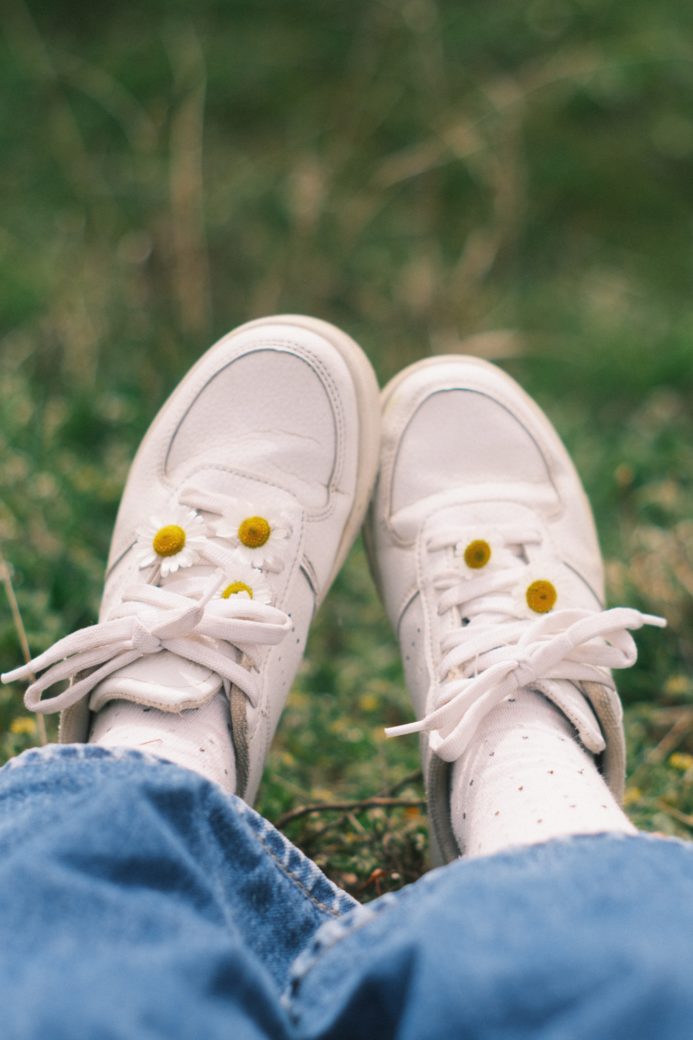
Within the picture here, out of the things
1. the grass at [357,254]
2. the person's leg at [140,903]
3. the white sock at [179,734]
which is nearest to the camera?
the person's leg at [140,903]

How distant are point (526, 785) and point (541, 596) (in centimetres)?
33

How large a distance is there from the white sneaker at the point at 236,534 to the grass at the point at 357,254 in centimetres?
20

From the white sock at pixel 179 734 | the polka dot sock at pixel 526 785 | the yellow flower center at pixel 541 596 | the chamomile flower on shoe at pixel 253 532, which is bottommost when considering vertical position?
the polka dot sock at pixel 526 785

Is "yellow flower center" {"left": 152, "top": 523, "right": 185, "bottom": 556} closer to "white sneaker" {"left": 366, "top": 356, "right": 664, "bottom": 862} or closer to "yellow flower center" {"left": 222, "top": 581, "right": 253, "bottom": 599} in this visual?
"yellow flower center" {"left": 222, "top": 581, "right": 253, "bottom": 599}

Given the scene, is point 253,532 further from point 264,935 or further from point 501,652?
point 264,935

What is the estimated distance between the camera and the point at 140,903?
0.75m

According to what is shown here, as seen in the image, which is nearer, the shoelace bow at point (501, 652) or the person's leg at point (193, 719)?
the person's leg at point (193, 719)

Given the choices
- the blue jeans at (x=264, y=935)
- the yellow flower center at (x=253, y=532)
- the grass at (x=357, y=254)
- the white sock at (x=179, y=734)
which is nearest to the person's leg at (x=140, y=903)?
the blue jeans at (x=264, y=935)

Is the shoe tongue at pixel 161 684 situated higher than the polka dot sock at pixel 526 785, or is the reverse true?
the shoe tongue at pixel 161 684

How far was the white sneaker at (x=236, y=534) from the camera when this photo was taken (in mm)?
1110

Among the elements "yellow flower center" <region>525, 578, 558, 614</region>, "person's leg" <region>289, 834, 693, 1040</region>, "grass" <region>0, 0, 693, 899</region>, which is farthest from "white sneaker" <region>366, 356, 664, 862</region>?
"person's leg" <region>289, 834, 693, 1040</region>

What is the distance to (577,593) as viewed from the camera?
4.39ft

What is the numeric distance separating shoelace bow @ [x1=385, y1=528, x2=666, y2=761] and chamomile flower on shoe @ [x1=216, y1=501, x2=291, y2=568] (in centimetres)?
24

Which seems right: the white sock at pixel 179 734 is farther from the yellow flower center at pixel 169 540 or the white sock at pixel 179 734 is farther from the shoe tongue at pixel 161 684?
the yellow flower center at pixel 169 540
